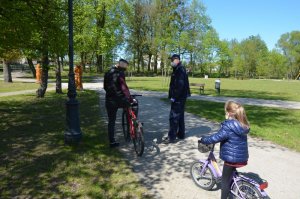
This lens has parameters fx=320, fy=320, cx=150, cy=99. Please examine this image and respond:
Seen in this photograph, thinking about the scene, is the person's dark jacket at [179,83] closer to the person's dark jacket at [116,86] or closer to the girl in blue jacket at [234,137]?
the person's dark jacket at [116,86]

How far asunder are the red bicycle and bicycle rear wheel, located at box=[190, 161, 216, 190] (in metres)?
1.46

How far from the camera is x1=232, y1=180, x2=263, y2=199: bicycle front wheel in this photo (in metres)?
4.29

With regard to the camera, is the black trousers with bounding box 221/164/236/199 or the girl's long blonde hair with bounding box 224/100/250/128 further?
the black trousers with bounding box 221/164/236/199

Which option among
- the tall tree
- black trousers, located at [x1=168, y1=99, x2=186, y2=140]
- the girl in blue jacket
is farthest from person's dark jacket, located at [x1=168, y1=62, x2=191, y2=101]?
the tall tree

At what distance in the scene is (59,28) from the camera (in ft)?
35.0

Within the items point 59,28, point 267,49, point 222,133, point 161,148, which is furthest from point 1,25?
point 267,49

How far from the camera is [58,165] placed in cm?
606

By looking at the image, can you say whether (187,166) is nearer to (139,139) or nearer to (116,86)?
(139,139)

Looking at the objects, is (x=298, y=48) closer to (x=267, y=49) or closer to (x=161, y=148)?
(x=267, y=49)

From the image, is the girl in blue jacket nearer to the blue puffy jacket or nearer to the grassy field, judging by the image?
the blue puffy jacket

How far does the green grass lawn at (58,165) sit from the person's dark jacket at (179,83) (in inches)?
77.5

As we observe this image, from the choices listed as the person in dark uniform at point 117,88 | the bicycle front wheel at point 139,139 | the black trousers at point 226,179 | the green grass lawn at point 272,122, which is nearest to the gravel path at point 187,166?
the bicycle front wheel at point 139,139

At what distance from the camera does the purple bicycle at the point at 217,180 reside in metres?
4.28

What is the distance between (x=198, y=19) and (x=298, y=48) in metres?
42.9
